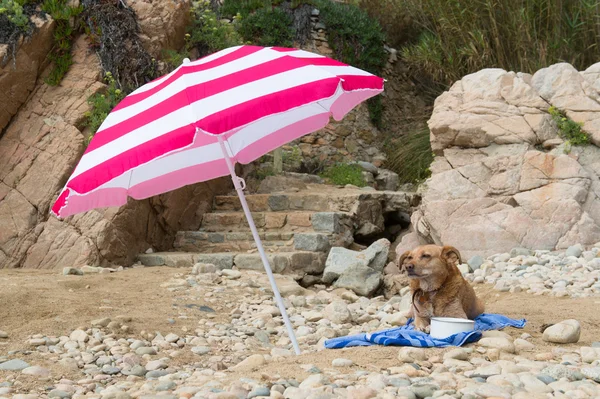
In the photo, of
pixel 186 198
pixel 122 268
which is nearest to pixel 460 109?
pixel 186 198

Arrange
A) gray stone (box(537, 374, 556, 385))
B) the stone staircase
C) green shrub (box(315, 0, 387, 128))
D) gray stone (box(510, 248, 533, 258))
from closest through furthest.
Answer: gray stone (box(537, 374, 556, 385))
gray stone (box(510, 248, 533, 258))
the stone staircase
green shrub (box(315, 0, 387, 128))

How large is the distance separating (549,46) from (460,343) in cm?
802

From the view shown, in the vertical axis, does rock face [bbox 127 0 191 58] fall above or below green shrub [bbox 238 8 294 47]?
below

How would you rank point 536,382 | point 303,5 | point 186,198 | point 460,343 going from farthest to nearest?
point 303,5
point 186,198
point 460,343
point 536,382

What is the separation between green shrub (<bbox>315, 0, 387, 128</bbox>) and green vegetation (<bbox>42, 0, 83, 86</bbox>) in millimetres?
5445

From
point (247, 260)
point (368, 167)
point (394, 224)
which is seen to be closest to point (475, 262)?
point (247, 260)

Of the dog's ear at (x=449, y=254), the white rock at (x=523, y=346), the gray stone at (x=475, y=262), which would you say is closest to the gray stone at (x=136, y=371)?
the dog's ear at (x=449, y=254)

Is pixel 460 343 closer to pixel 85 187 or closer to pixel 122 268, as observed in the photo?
pixel 85 187

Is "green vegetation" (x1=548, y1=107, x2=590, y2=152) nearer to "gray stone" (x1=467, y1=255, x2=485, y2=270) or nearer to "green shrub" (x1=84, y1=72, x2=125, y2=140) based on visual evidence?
"gray stone" (x1=467, y1=255, x2=485, y2=270)

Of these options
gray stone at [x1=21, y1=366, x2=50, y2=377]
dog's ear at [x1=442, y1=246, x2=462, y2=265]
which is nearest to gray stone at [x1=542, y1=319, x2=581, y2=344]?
dog's ear at [x1=442, y1=246, x2=462, y2=265]

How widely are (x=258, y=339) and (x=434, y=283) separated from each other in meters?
1.89

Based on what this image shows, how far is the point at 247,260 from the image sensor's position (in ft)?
A: 26.5

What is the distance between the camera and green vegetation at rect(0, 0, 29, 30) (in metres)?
8.45

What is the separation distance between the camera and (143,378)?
4.28m
